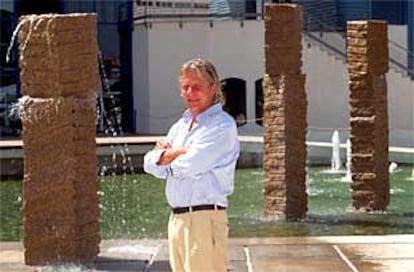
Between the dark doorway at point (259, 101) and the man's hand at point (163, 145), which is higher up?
the man's hand at point (163, 145)

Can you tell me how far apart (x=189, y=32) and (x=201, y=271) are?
27.5m

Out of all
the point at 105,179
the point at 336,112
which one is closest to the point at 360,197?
the point at 105,179

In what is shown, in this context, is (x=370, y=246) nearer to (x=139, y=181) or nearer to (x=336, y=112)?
(x=139, y=181)

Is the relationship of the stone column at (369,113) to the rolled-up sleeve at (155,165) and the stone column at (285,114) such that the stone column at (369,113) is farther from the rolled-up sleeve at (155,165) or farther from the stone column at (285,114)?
the rolled-up sleeve at (155,165)

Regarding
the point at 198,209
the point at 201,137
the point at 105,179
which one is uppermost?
the point at 201,137

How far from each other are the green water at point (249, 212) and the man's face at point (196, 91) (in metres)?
6.48

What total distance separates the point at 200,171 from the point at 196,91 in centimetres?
40

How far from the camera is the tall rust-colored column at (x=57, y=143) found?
8.84 m

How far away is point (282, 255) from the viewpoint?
356 inches

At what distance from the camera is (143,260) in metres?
8.96

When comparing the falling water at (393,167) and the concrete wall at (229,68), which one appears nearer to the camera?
the falling water at (393,167)

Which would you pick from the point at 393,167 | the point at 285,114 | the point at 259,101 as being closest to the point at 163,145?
the point at 285,114

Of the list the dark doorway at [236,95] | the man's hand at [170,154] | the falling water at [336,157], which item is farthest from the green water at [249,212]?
the dark doorway at [236,95]

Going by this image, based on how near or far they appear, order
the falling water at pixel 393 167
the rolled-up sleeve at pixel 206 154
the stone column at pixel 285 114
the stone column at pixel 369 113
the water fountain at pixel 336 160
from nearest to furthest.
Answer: the rolled-up sleeve at pixel 206 154, the stone column at pixel 285 114, the stone column at pixel 369 113, the falling water at pixel 393 167, the water fountain at pixel 336 160
